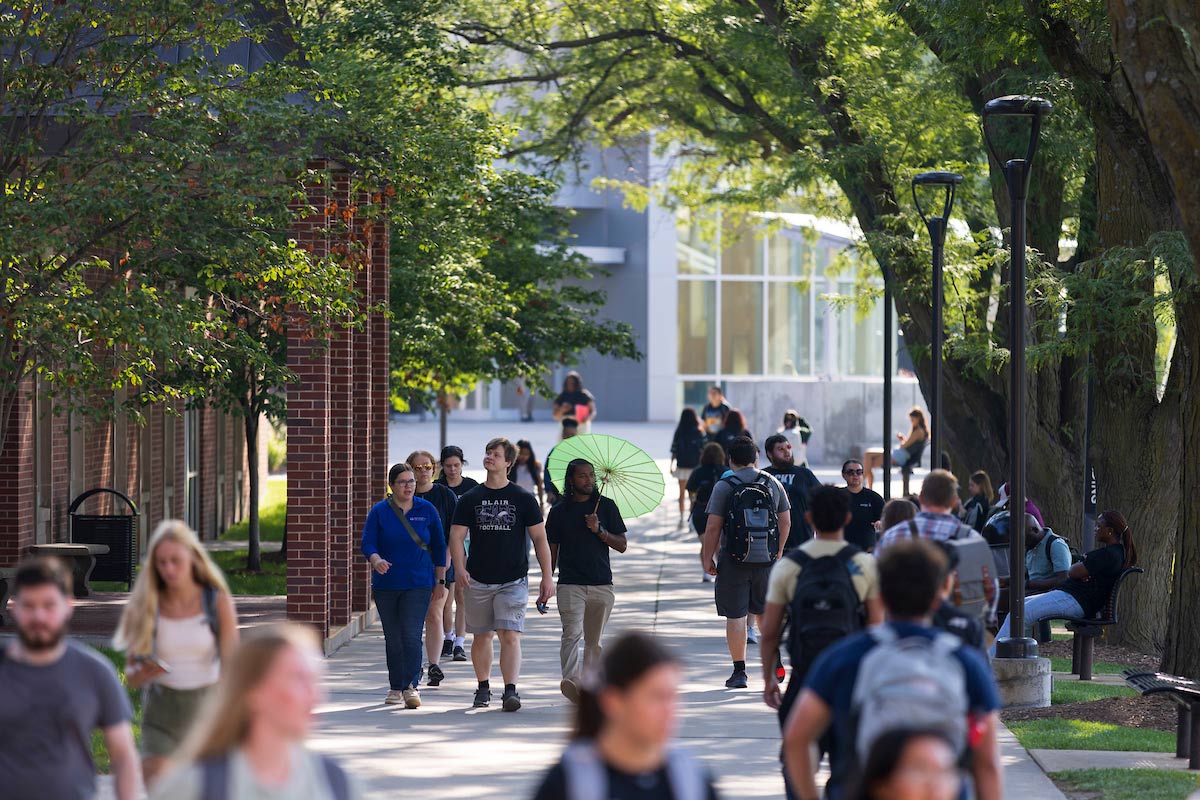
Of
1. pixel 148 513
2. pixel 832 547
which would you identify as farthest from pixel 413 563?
pixel 148 513

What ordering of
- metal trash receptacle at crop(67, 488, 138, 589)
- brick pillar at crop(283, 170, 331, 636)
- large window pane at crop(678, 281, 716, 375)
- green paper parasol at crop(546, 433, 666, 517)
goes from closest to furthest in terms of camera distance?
green paper parasol at crop(546, 433, 666, 517) < brick pillar at crop(283, 170, 331, 636) < metal trash receptacle at crop(67, 488, 138, 589) < large window pane at crop(678, 281, 716, 375)

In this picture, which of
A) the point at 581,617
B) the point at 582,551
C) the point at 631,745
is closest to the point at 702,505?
the point at 581,617

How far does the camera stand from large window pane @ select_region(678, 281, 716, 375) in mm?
55906

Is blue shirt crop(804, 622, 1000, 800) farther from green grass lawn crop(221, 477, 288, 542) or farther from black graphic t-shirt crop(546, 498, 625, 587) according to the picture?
green grass lawn crop(221, 477, 288, 542)

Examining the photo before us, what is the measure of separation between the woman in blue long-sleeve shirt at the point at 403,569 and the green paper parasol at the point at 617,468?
6.70 ft

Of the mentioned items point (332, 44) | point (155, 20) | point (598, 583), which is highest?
point (332, 44)

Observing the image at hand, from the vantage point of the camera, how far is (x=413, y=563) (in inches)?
478

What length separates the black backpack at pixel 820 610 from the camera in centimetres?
714

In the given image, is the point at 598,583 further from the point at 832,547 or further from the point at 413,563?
the point at 832,547

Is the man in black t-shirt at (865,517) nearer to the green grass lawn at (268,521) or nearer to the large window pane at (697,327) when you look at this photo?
the green grass lawn at (268,521)

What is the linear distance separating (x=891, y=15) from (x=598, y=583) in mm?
9167

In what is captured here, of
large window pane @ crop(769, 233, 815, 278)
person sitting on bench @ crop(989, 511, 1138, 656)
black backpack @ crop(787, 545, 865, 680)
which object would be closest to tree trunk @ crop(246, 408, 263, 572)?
person sitting on bench @ crop(989, 511, 1138, 656)

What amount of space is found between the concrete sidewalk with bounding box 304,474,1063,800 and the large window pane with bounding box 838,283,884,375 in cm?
3701

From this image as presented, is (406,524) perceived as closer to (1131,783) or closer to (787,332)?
(1131,783)
